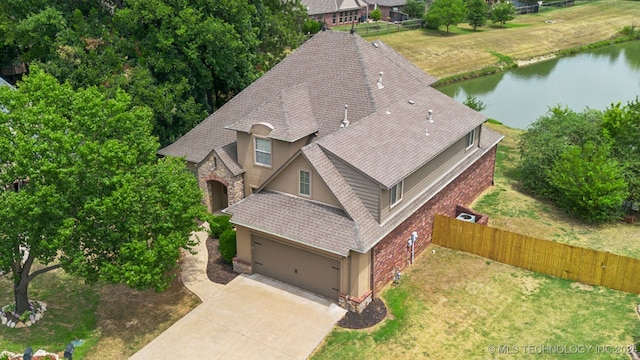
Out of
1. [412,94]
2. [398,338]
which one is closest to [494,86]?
[412,94]

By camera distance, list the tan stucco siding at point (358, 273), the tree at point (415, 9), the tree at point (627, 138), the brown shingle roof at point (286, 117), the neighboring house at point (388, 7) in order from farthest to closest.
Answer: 1. the neighboring house at point (388, 7)
2. the tree at point (415, 9)
3. the tree at point (627, 138)
4. the brown shingle roof at point (286, 117)
5. the tan stucco siding at point (358, 273)

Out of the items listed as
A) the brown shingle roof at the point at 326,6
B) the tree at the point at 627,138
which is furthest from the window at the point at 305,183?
the brown shingle roof at the point at 326,6

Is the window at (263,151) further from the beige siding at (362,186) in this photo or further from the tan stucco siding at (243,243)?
the beige siding at (362,186)

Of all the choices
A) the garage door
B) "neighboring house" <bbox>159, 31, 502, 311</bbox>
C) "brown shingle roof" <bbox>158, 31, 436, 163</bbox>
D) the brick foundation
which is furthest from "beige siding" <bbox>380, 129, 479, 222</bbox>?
the brick foundation

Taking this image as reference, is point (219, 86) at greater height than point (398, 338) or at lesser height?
greater

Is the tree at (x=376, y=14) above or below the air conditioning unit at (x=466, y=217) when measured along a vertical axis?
above

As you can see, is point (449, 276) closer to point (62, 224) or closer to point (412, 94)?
point (412, 94)
